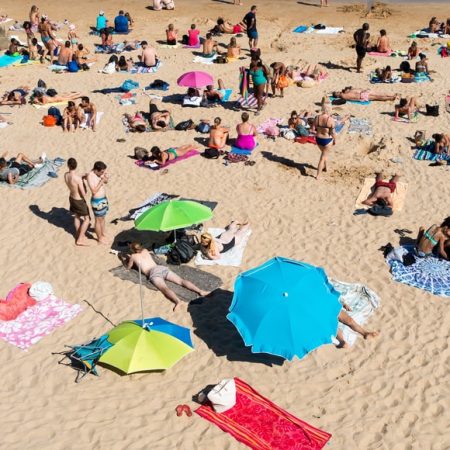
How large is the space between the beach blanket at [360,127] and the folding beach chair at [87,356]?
1013 cm

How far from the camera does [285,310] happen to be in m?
7.63

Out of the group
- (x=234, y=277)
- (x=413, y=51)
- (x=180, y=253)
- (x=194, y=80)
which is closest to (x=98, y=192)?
(x=180, y=253)

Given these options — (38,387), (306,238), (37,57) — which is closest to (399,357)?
(306,238)

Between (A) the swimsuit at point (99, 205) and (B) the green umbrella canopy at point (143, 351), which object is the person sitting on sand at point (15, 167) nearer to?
(A) the swimsuit at point (99, 205)

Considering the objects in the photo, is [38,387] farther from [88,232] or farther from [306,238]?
[306,238]

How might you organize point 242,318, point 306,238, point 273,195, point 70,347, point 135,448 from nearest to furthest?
1. point 135,448
2. point 242,318
3. point 70,347
4. point 306,238
5. point 273,195

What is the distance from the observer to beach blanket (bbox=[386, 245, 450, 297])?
9.72m

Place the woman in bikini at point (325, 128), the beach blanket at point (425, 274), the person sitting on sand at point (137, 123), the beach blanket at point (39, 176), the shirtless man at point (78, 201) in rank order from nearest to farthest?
the beach blanket at point (425, 274)
the shirtless man at point (78, 201)
the woman in bikini at point (325, 128)
the beach blanket at point (39, 176)
the person sitting on sand at point (137, 123)

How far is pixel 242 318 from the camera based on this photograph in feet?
25.9

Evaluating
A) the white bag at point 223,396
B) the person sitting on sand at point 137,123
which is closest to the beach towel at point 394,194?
the white bag at point 223,396

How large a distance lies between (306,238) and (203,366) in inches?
158

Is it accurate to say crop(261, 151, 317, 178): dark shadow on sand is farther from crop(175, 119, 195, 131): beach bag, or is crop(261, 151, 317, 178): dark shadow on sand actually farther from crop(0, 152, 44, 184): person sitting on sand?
crop(0, 152, 44, 184): person sitting on sand

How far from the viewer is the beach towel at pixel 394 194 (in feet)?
40.7

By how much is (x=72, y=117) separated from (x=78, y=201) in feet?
20.7
